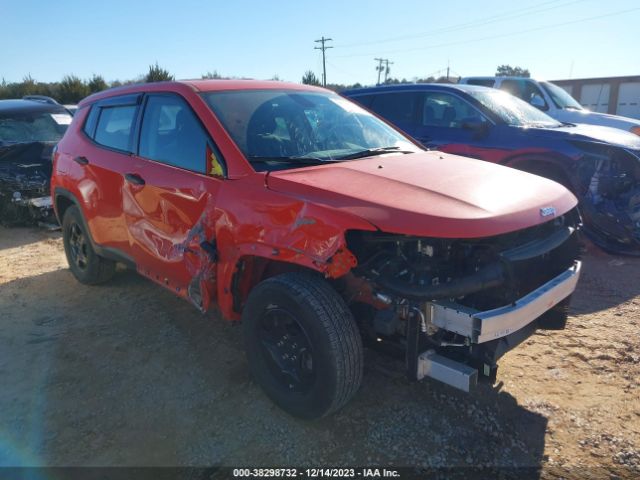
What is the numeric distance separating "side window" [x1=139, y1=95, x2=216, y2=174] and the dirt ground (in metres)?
1.46

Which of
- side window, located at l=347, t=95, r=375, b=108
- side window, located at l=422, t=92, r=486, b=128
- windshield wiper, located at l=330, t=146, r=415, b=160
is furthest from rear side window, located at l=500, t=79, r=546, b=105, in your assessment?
windshield wiper, located at l=330, t=146, r=415, b=160

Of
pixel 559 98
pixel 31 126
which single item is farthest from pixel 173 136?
pixel 559 98

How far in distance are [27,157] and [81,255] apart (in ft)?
13.2

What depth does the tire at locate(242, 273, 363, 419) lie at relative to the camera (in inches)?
104

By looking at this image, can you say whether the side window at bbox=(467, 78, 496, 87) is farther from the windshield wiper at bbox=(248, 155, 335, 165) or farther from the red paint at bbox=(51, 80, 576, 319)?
the windshield wiper at bbox=(248, 155, 335, 165)

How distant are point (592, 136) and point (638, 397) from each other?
3.72m

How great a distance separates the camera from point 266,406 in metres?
3.14

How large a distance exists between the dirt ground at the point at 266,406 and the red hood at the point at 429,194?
1200 millimetres

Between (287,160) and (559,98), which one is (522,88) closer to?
(559,98)

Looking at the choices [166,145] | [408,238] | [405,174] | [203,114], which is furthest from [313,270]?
[166,145]

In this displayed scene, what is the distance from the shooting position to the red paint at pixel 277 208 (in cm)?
252

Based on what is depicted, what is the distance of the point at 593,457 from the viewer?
266cm

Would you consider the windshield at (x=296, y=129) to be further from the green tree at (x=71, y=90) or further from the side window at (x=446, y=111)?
the green tree at (x=71, y=90)

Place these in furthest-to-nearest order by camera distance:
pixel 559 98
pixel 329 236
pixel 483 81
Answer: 1. pixel 483 81
2. pixel 559 98
3. pixel 329 236
